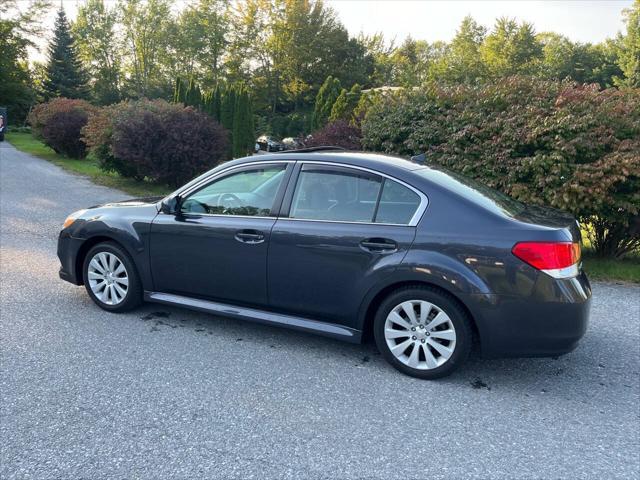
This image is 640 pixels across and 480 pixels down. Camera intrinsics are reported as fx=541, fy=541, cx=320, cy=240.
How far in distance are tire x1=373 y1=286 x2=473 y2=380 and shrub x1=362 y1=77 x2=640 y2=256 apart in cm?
362

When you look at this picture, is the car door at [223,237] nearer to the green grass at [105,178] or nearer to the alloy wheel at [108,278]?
the alloy wheel at [108,278]

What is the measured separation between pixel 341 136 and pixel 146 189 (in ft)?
20.9

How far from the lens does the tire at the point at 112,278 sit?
4.88 m

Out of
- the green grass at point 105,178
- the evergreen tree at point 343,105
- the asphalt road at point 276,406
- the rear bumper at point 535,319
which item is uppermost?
the evergreen tree at point 343,105

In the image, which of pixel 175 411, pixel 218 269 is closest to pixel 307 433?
pixel 175 411

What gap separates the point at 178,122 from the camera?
13.3 metres

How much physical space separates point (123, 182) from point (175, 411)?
13.1m

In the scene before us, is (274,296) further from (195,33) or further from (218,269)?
(195,33)

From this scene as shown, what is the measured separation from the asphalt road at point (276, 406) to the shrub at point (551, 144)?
209cm

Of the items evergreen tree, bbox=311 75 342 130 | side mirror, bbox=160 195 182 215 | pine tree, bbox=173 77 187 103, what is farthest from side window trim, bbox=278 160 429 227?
pine tree, bbox=173 77 187 103

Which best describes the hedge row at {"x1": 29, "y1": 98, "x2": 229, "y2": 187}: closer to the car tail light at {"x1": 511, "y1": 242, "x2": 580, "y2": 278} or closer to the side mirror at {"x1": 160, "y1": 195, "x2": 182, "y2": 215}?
the side mirror at {"x1": 160, "y1": 195, "x2": 182, "y2": 215}

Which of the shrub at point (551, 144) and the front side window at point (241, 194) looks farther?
the shrub at point (551, 144)

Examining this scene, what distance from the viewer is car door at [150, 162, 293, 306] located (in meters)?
4.30

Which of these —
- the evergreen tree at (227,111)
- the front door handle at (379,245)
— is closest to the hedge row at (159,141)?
the front door handle at (379,245)
